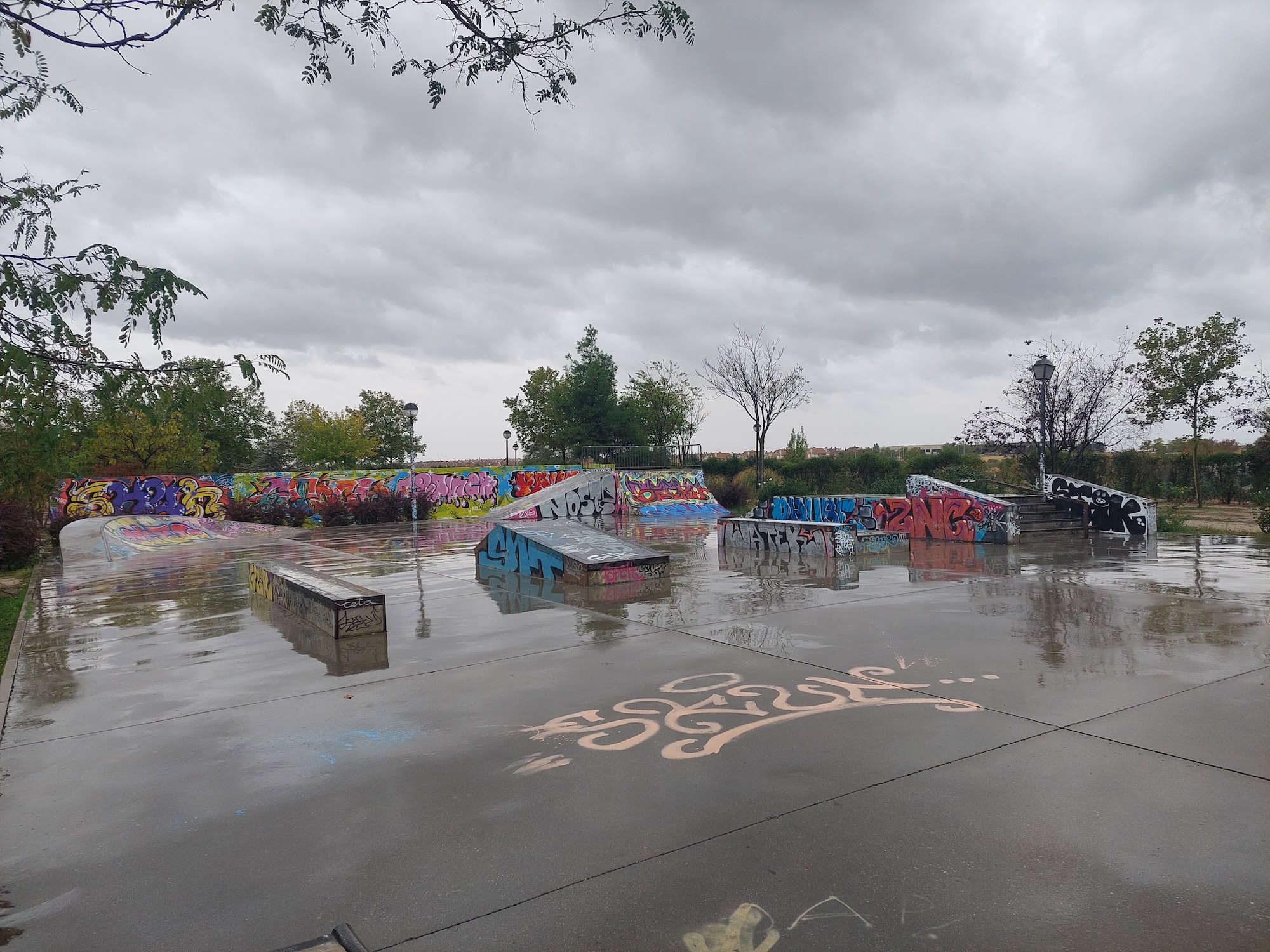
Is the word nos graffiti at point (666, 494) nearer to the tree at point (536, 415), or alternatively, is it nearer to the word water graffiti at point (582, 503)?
the word water graffiti at point (582, 503)

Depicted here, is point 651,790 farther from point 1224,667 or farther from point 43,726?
point 1224,667

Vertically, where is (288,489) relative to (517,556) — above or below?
above

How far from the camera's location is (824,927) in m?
2.56

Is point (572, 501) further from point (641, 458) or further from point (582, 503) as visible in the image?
point (641, 458)

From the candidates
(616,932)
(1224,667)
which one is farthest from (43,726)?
(1224,667)

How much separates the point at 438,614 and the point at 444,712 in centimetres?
381

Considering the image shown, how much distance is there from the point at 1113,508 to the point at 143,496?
3049 centimetres

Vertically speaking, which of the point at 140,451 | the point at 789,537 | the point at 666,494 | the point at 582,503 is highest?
the point at 140,451

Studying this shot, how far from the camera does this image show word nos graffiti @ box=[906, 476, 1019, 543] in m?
15.6

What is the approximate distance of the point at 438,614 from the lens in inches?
341

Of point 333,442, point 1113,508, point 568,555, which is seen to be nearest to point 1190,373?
point 1113,508

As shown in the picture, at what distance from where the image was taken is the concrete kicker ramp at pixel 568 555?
1054 centimetres

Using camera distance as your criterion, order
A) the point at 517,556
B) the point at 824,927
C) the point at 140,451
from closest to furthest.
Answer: the point at 824,927
the point at 517,556
the point at 140,451

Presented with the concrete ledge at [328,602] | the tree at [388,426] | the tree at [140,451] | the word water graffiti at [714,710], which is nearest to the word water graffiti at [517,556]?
the concrete ledge at [328,602]
